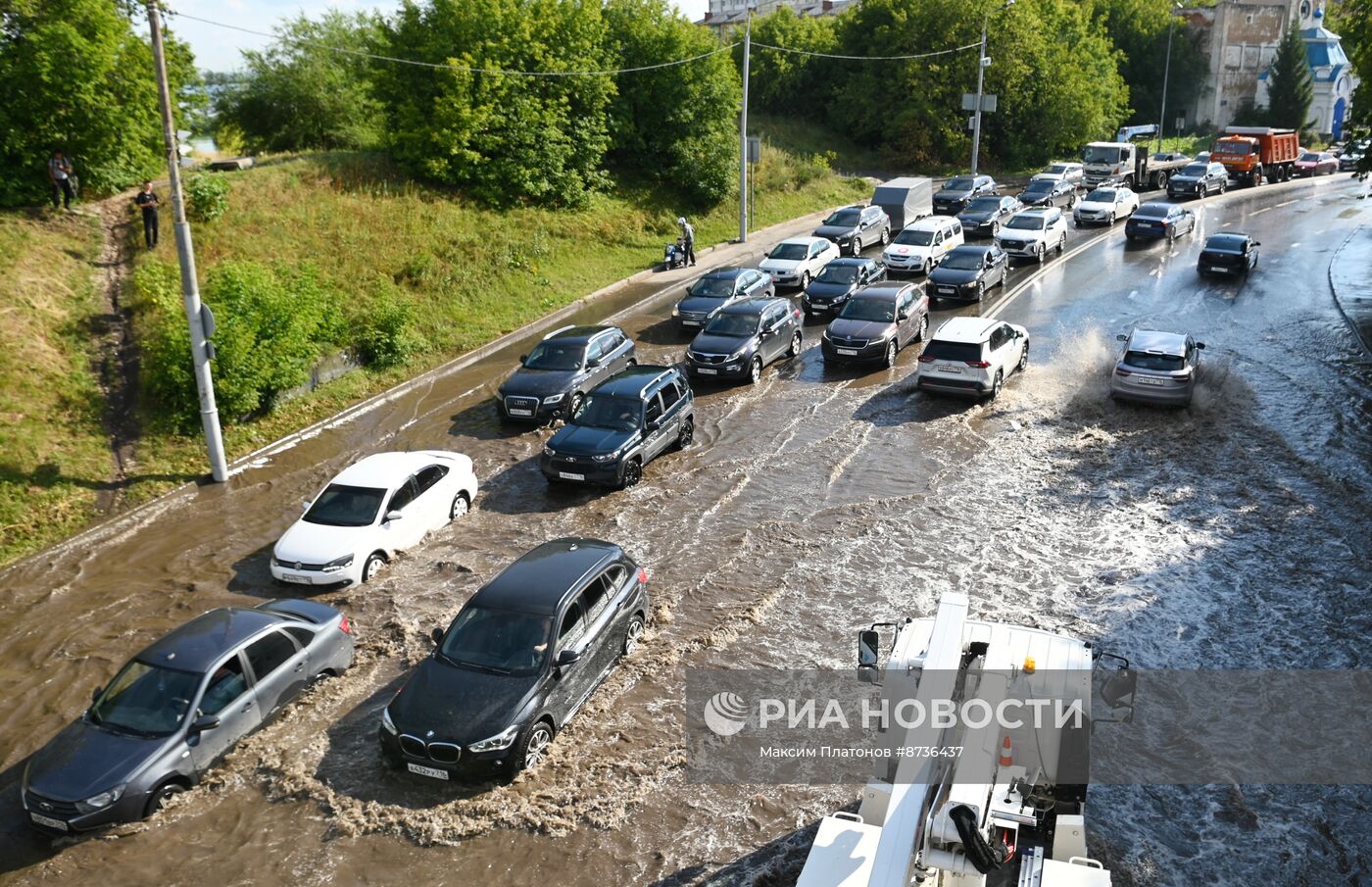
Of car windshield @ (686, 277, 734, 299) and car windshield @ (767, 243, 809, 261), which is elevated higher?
car windshield @ (767, 243, 809, 261)

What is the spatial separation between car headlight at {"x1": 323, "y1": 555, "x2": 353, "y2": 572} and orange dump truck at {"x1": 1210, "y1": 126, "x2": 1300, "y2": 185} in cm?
4851

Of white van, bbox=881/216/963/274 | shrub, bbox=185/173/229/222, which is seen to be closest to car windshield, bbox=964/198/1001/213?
white van, bbox=881/216/963/274

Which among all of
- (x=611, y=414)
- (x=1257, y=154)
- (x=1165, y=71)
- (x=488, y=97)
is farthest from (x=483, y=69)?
(x=1165, y=71)

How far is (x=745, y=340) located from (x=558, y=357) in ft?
13.8

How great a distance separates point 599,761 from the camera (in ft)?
33.0

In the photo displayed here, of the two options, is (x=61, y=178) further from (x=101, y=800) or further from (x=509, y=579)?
(x=101, y=800)

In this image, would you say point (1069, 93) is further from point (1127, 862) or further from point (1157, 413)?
point (1127, 862)

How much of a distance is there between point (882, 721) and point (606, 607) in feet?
13.7

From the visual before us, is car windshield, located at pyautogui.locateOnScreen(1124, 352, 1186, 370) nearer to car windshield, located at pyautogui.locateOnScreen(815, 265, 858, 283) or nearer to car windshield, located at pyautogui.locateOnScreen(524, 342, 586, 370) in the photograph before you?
car windshield, located at pyautogui.locateOnScreen(815, 265, 858, 283)

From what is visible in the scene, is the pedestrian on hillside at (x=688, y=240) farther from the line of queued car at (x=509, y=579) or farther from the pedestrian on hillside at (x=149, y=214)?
the pedestrian on hillside at (x=149, y=214)

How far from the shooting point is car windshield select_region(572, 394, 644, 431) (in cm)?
1716

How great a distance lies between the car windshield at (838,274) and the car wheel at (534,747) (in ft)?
62.7

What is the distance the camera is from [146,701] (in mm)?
9945

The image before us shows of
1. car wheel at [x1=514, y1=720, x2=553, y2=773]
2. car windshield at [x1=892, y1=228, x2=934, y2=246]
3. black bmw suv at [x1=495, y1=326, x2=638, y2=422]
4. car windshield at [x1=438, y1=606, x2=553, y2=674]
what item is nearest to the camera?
car wheel at [x1=514, y1=720, x2=553, y2=773]
